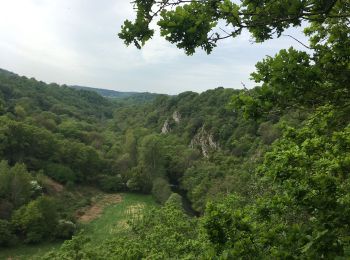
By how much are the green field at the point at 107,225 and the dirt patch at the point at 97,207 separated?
2.68 ft

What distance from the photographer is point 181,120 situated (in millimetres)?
115938

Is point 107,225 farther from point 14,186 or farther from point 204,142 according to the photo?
point 204,142

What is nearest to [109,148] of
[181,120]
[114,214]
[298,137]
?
[181,120]

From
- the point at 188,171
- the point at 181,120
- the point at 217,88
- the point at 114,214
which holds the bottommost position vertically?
the point at 114,214

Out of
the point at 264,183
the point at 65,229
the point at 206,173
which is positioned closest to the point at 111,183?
the point at 206,173

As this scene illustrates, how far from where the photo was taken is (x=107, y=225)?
50250mm

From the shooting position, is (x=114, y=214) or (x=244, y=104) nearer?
(x=244, y=104)

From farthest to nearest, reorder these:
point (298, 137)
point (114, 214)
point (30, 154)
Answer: point (30, 154), point (114, 214), point (298, 137)

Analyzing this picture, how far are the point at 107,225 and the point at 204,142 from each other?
44316 mm

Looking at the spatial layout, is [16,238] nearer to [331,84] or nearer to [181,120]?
[331,84]

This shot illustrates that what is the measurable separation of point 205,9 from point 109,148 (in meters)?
90.3

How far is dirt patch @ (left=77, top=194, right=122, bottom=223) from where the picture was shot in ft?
180

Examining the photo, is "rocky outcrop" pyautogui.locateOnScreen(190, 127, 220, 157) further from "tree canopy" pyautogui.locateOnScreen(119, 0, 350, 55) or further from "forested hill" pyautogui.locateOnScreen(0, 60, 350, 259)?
"tree canopy" pyautogui.locateOnScreen(119, 0, 350, 55)

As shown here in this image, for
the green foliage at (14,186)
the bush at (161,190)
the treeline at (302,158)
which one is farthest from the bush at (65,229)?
the treeline at (302,158)
